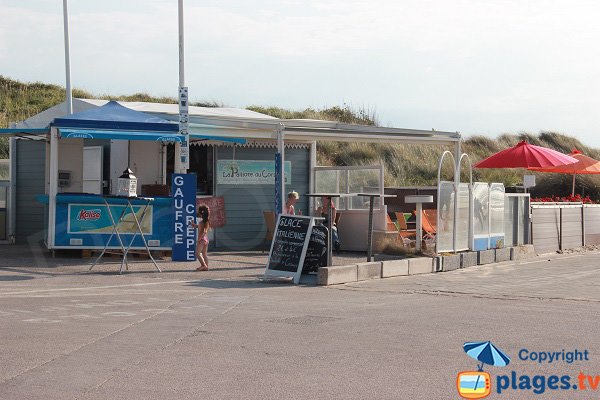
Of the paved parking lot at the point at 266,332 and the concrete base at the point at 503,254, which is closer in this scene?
the paved parking lot at the point at 266,332

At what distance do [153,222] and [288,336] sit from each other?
347 inches

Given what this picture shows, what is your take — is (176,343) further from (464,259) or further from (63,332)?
(464,259)

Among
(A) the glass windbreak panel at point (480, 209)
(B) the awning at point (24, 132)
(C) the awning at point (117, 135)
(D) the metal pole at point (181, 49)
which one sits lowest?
(A) the glass windbreak panel at point (480, 209)

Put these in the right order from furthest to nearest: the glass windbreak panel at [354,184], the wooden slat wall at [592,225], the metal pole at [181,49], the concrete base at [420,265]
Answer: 1. the wooden slat wall at [592,225]
2. the glass windbreak panel at [354,184]
3. the metal pole at [181,49]
4. the concrete base at [420,265]

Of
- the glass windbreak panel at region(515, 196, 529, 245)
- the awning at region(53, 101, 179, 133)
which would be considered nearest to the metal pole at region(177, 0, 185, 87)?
the awning at region(53, 101, 179, 133)

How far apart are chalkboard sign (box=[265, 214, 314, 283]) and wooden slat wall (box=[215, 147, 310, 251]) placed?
18.0 ft

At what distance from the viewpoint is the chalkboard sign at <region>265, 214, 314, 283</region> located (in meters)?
15.3

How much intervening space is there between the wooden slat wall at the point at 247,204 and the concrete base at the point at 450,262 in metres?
4.50

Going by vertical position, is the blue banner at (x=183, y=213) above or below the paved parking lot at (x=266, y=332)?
above

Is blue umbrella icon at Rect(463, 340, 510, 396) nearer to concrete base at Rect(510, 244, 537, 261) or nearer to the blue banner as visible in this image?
the blue banner

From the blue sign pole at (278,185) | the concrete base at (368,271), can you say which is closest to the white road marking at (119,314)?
the concrete base at (368,271)

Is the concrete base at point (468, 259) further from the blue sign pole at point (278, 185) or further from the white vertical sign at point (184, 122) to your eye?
the white vertical sign at point (184, 122)

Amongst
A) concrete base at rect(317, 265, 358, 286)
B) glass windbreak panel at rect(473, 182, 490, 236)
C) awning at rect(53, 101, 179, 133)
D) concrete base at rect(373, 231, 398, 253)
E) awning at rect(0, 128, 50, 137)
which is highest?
awning at rect(53, 101, 179, 133)

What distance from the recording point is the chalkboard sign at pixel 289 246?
15281mm
